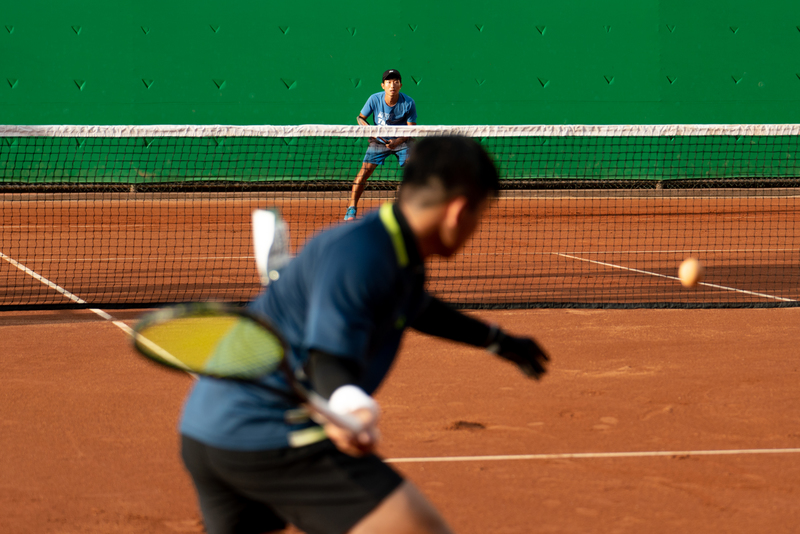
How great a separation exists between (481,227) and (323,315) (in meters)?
12.6

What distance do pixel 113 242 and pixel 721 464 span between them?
10.0 metres

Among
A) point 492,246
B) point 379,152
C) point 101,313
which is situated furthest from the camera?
point 492,246

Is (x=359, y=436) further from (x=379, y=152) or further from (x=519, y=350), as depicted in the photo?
(x=379, y=152)

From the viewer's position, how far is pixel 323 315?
1706mm

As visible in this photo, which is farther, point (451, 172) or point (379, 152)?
point (379, 152)

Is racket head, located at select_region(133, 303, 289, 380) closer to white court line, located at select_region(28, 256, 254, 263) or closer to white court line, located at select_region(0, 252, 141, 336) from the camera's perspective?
white court line, located at select_region(0, 252, 141, 336)

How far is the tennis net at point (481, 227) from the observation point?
8.10 meters

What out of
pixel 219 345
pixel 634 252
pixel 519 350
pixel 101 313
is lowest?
pixel 219 345
